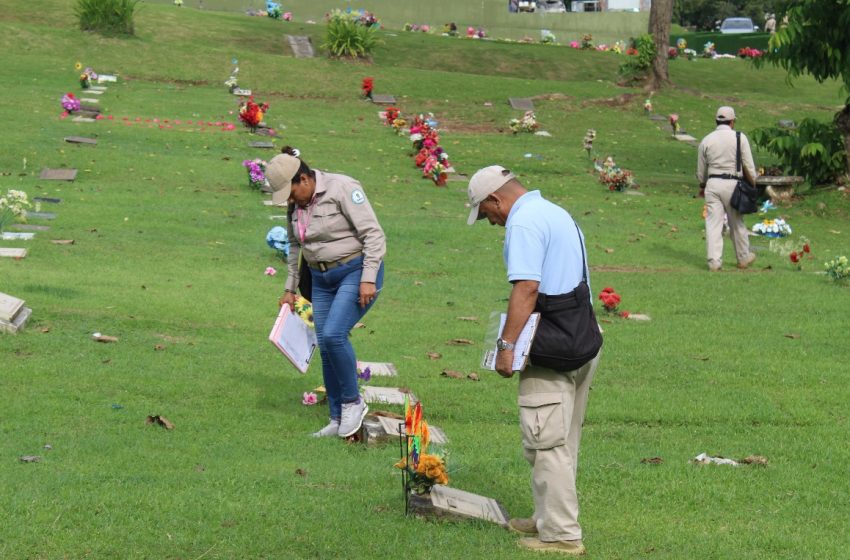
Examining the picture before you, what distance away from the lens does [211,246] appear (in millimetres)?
17594

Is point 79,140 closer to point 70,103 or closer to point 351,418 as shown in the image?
point 70,103

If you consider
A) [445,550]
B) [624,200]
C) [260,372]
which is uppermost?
[445,550]

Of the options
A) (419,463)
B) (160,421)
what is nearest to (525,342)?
(419,463)

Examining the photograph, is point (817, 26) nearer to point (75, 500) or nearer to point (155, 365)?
point (155, 365)

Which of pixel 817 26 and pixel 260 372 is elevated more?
pixel 817 26

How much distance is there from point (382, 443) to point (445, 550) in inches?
92.1

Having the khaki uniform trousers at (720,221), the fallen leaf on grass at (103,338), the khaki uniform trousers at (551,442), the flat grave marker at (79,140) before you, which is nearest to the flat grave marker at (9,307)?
the fallen leaf on grass at (103,338)

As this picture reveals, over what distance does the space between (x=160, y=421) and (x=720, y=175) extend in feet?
34.6

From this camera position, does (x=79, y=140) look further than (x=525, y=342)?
Yes

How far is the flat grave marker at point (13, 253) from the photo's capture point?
15203 millimetres

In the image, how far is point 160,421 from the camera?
350 inches

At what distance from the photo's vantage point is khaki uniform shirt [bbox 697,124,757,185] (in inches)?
663

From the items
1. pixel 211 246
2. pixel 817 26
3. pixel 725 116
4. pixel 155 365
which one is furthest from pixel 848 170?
pixel 155 365

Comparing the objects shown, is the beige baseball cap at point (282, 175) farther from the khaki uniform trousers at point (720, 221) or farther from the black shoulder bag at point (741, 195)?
the khaki uniform trousers at point (720, 221)
